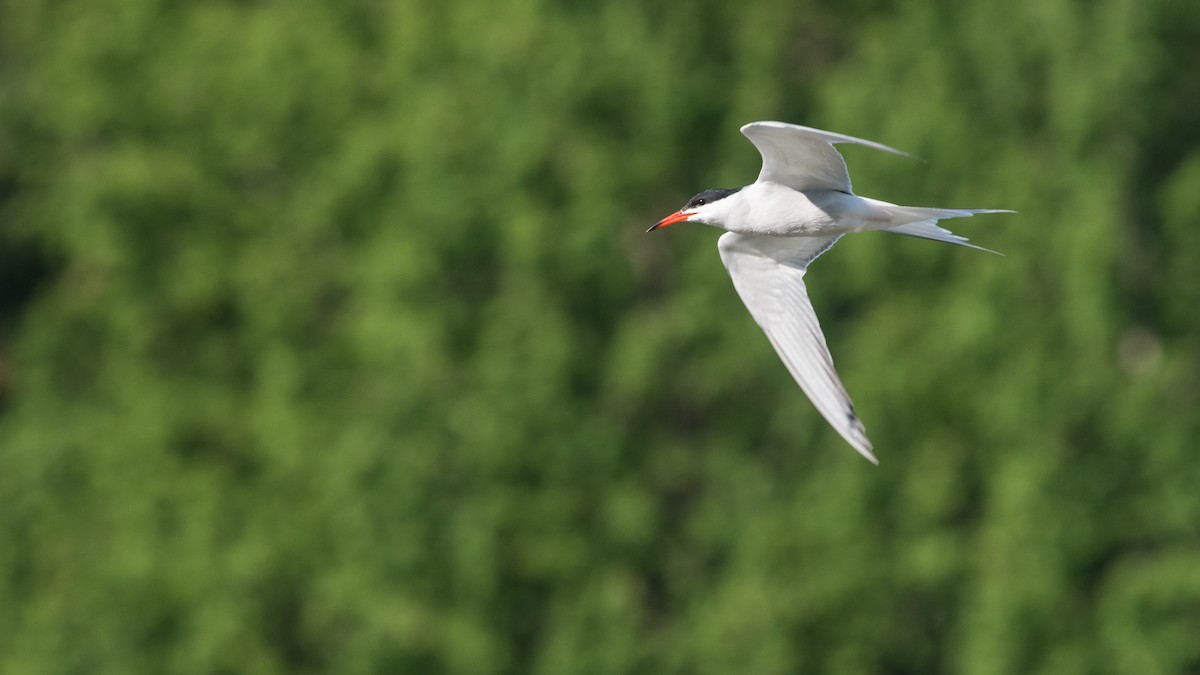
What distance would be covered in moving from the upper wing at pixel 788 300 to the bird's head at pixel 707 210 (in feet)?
0.97

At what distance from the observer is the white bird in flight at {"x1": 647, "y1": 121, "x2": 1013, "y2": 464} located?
255 inches

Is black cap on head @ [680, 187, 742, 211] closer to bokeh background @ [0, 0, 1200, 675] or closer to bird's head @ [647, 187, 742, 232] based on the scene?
bird's head @ [647, 187, 742, 232]

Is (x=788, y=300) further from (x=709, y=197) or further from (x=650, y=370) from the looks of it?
(x=650, y=370)

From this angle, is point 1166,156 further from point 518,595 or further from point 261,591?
point 261,591

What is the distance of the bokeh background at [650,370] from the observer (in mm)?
13828

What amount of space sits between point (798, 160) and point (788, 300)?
831 mm

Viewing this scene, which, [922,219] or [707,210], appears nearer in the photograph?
[922,219]

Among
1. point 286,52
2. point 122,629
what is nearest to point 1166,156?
point 286,52

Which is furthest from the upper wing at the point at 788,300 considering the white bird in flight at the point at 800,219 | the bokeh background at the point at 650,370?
the bokeh background at the point at 650,370

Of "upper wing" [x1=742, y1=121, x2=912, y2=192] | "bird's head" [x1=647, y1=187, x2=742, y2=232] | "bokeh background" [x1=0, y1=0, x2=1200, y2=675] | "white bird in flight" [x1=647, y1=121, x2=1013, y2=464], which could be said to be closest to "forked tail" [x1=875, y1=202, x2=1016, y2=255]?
"white bird in flight" [x1=647, y1=121, x2=1013, y2=464]

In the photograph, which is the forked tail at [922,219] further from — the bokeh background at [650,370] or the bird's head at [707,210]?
A: the bokeh background at [650,370]

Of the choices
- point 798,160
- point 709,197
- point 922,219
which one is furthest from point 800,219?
point 709,197

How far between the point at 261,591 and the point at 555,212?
13.3 feet

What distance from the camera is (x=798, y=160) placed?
668 centimetres
